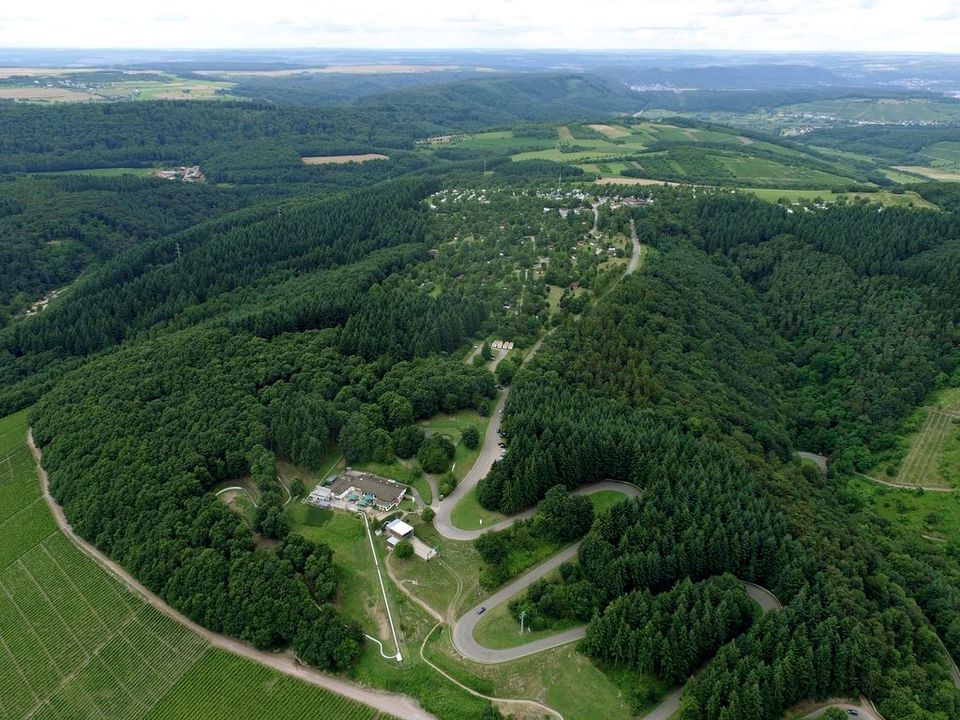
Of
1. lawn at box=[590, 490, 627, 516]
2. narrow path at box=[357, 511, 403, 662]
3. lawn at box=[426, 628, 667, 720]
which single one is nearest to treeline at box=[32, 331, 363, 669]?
narrow path at box=[357, 511, 403, 662]

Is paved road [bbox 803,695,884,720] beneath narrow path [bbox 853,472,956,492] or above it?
above

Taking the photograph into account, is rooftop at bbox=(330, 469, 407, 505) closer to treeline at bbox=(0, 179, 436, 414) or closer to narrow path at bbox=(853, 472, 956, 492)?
treeline at bbox=(0, 179, 436, 414)

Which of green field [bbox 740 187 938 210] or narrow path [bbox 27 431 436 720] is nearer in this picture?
narrow path [bbox 27 431 436 720]

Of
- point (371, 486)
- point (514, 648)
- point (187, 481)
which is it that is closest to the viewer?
point (514, 648)

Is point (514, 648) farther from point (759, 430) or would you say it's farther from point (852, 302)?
point (852, 302)

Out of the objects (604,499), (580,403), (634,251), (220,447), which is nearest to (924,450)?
(580,403)

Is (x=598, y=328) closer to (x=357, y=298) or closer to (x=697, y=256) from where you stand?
(x=357, y=298)

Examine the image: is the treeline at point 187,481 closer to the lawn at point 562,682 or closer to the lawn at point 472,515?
A: the lawn at point 562,682
